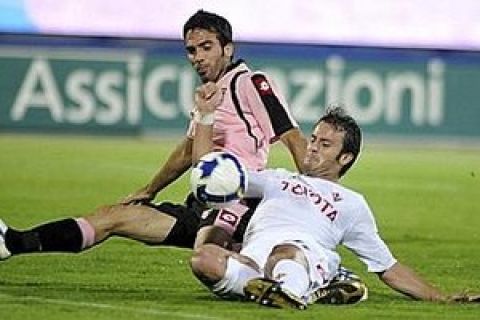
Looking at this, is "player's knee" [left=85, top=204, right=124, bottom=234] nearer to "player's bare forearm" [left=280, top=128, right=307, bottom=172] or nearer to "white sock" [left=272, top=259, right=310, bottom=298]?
"player's bare forearm" [left=280, top=128, right=307, bottom=172]

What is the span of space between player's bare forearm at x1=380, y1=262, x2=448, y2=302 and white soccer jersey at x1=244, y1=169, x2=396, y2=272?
0.06 metres

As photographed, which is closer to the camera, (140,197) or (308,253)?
(308,253)

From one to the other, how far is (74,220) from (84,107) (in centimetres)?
1281

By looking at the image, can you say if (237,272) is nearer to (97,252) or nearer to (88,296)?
(88,296)

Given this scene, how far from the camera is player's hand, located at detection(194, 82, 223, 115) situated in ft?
31.0

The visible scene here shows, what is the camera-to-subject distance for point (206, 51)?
1007cm

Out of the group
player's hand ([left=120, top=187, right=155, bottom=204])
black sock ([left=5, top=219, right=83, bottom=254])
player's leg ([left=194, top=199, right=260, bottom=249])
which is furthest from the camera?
player's hand ([left=120, top=187, right=155, bottom=204])

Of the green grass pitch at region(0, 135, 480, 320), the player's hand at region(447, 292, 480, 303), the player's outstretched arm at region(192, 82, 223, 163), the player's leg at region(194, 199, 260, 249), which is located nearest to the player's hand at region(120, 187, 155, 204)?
the green grass pitch at region(0, 135, 480, 320)

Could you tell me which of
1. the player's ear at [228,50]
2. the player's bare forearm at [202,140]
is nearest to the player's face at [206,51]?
the player's ear at [228,50]

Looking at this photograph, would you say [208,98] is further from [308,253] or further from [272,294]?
[272,294]

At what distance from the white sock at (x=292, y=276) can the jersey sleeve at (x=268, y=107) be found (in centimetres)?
131

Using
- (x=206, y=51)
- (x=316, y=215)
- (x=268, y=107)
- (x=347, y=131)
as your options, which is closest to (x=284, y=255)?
(x=316, y=215)

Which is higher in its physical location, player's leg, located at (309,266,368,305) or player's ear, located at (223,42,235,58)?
player's ear, located at (223,42,235,58)

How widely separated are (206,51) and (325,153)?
96 centimetres
